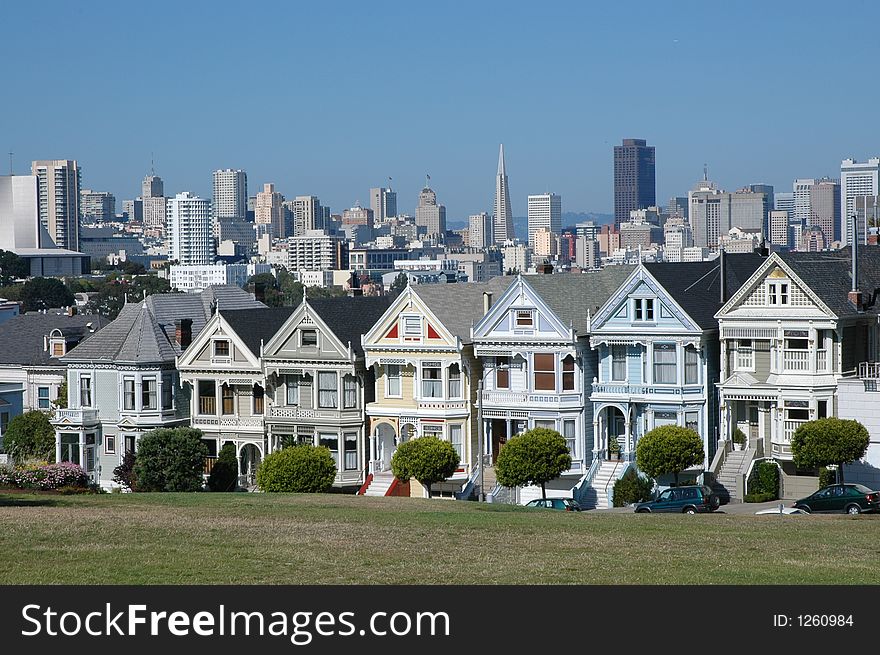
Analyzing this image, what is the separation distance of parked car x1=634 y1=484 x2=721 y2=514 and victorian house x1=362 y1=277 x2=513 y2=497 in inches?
392

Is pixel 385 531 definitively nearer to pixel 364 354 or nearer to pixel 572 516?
pixel 572 516

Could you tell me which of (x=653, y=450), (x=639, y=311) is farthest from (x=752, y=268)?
(x=653, y=450)

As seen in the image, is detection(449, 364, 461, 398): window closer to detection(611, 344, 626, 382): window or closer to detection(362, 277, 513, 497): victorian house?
detection(362, 277, 513, 497): victorian house

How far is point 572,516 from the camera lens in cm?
3888

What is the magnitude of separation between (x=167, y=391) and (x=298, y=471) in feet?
33.2

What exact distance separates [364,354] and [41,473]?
1582 cm

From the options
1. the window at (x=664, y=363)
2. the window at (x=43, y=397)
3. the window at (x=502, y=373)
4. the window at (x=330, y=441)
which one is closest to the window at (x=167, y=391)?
the window at (x=330, y=441)

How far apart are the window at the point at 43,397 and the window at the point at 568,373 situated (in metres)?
25.5

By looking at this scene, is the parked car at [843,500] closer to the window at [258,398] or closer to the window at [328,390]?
the window at [328,390]

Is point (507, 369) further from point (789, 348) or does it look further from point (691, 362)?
point (789, 348)

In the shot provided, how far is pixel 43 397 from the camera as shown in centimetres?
6888

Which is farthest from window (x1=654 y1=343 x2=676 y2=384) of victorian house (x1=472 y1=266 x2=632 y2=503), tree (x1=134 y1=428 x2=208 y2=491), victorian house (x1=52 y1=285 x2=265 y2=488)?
victorian house (x1=52 y1=285 x2=265 y2=488)

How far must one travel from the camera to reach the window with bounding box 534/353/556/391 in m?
54.5

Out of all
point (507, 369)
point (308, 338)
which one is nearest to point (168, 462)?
point (308, 338)
